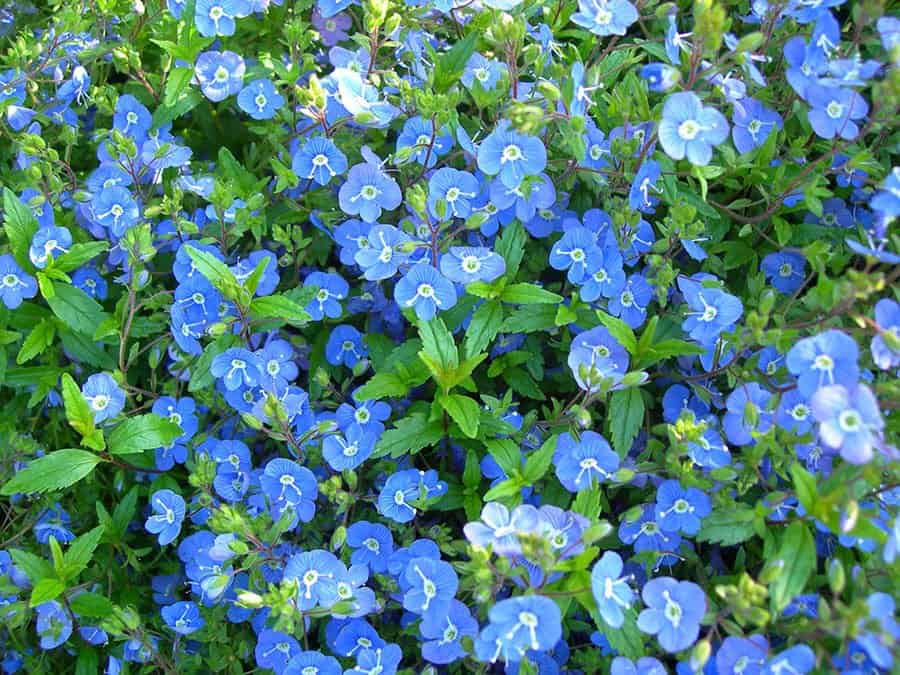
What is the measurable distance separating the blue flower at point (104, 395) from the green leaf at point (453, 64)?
163 centimetres

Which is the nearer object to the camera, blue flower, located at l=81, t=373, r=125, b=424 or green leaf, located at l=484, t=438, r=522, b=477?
green leaf, located at l=484, t=438, r=522, b=477

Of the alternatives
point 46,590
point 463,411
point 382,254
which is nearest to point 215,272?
point 382,254

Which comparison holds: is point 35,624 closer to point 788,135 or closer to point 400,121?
point 400,121

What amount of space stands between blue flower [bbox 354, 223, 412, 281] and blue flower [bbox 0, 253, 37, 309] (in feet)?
4.29

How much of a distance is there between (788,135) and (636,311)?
1042 mm

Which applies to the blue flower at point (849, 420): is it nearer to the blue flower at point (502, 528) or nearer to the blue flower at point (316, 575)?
the blue flower at point (502, 528)

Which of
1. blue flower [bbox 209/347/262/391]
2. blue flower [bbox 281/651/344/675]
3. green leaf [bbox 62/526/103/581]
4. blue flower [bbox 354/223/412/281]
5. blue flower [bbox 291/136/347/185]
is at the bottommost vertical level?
blue flower [bbox 281/651/344/675]

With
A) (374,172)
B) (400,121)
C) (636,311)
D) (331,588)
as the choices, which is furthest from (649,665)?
(400,121)

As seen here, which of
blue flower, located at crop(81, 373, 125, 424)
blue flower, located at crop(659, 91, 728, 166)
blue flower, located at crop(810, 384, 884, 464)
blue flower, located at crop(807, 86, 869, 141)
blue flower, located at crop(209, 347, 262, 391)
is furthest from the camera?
blue flower, located at crop(81, 373, 125, 424)

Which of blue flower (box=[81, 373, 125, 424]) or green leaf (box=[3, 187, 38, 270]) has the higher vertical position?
green leaf (box=[3, 187, 38, 270])

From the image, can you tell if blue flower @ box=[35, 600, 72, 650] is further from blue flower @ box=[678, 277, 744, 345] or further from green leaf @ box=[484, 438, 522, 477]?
blue flower @ box=[678, 277, 744, 345]

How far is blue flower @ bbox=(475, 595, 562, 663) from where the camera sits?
8.43 ft

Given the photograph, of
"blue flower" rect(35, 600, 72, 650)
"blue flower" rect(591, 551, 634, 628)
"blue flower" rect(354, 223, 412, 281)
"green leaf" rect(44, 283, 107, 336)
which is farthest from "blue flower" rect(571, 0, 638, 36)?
"blue flower" rect(35, 600, 72, 650)

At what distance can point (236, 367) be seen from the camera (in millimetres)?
3359
